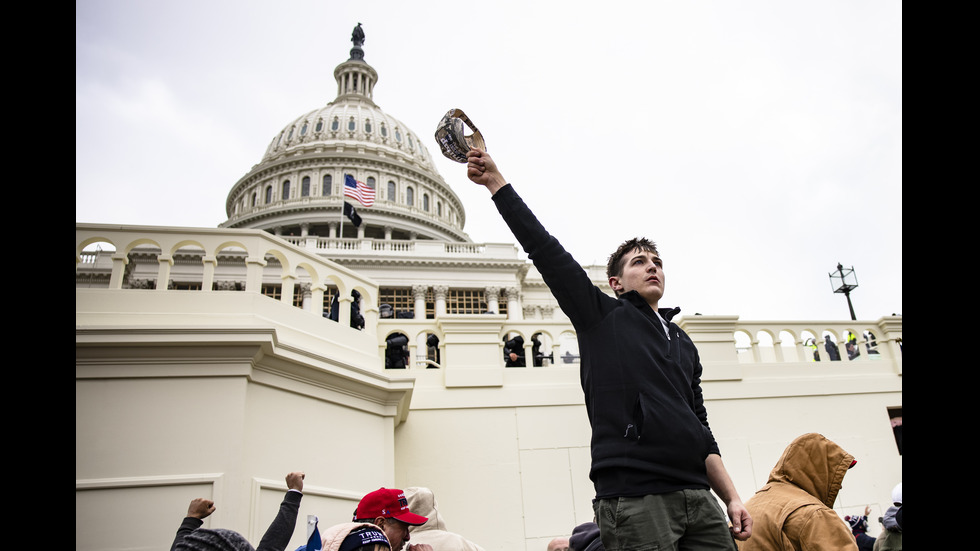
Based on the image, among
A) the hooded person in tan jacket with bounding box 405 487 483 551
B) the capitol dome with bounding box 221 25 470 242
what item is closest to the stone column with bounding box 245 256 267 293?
the hooded person in tan jacket with bounding box 405 487 483 551

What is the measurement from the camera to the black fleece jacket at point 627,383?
257cm

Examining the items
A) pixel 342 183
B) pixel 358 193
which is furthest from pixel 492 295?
pixel 342 183

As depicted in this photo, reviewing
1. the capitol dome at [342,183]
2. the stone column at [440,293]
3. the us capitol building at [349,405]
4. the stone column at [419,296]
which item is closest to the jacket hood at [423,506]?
the us capitol building at [349,405]

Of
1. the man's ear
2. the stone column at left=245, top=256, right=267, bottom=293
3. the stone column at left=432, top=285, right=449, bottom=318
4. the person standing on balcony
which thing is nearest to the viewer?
the person standing on balcony

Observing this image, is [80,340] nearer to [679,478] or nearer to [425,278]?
[679,478]

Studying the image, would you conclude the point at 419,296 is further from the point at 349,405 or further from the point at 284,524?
the point at 284,524

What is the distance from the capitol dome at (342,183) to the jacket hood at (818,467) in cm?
5651

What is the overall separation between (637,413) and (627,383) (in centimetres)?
12

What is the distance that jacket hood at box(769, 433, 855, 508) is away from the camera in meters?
3.67

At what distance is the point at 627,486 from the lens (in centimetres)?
254

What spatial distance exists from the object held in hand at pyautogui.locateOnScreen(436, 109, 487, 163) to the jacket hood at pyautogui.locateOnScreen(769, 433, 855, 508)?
2.33 m

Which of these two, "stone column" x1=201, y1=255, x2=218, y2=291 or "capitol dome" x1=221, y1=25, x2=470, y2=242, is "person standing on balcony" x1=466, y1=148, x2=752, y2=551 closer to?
"stone column" x1=201, y1=255, x2=218, y2=291

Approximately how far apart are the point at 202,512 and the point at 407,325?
5245 millimetres

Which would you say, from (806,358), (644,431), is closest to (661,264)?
(644,431)
